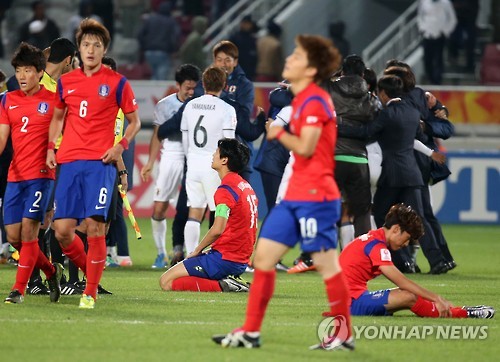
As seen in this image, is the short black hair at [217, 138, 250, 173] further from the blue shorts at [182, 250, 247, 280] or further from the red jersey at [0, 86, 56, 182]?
the red jersey at [0, 86, 56, 182]

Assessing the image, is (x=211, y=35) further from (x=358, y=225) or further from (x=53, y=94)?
(x=53, y=94)

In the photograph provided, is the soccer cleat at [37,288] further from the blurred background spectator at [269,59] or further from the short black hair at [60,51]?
the blurred background spectator at [269,59]

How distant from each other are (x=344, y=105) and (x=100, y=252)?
3.48 m

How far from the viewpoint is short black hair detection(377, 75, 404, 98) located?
13.3m

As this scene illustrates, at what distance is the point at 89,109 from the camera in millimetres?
9531

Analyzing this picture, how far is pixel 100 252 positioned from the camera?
9578 mm

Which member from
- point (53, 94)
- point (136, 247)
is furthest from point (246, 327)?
point (136, 247)

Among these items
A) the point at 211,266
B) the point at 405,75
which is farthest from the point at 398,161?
the point at 211,266

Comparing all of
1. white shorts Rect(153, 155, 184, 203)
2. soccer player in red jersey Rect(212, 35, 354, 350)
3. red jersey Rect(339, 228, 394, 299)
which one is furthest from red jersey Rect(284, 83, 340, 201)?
white shorts Rect(153, 155, 184, 203)

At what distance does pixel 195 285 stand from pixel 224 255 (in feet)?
1.27

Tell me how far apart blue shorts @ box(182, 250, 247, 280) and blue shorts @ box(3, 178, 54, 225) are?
1.87 m

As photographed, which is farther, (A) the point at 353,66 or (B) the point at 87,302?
(A) the point at 353,66

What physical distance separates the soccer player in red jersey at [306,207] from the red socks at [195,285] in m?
3.55

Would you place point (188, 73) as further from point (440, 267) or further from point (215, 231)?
point (440, 267)
